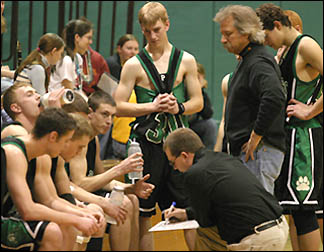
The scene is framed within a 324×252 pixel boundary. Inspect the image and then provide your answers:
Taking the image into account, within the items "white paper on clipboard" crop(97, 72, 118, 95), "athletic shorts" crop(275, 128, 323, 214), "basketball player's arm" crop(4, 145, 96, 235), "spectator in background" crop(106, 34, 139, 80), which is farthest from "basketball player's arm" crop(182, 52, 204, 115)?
"spectator in background" crop(106, 34, 139, 80)

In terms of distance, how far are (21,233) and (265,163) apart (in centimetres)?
130

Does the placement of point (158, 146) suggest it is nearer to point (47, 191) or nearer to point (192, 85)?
point (192, 85)

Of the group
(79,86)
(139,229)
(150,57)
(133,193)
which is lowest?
(139,229)

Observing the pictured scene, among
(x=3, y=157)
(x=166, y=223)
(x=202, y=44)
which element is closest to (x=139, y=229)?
(x=166, y=223)

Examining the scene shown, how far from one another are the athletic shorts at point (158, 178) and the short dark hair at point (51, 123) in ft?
3.79

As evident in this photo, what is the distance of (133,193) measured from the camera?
11.4ft

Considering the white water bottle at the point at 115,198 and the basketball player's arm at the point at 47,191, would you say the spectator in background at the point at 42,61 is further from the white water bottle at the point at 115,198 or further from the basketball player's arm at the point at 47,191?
the basketball player's arm at the point at 47,191

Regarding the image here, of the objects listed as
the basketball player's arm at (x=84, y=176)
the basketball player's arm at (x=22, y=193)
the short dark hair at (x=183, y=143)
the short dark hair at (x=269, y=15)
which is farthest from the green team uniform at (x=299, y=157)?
the basketball player's arm at (x=22, y=193)

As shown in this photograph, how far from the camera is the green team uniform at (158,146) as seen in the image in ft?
11.6

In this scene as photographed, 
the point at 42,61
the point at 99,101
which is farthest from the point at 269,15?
the point at 42,61

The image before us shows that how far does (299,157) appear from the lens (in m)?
3.48

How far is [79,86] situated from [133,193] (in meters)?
1.41

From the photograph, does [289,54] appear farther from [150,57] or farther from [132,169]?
[132,169]

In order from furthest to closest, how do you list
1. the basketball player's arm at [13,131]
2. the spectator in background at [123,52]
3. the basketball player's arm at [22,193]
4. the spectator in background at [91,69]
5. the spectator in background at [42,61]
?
the spectator in background at [123,52] → the spectator in background at [91,69] → the spectator in background at [42,61] → the basketball player's arm at [13,131] → the basketball player's arm at [22,193]
